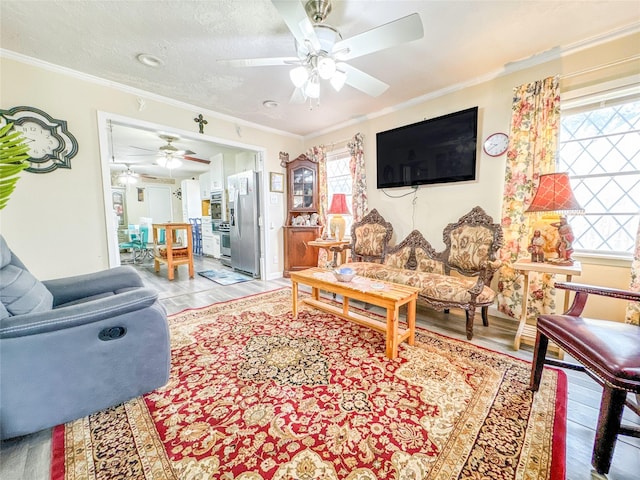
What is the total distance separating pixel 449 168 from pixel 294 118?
92.4 inches

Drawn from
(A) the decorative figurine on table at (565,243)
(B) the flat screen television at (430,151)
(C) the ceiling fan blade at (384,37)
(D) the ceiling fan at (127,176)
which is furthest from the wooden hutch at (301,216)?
(D) the ceiling fan at (127,176)

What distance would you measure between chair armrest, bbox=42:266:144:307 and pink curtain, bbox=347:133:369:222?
9.39 feet

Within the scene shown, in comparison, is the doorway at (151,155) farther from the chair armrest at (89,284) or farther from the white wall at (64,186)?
the chair armrest at (89,284)

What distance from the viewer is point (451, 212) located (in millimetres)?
3000

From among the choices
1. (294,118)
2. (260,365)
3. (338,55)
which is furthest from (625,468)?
(294,118)

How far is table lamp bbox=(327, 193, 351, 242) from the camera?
3688 mm

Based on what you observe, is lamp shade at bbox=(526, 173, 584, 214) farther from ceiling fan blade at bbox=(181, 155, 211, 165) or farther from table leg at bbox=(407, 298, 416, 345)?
ceiling fan blade at bbox=(181, 155, 211, 165)

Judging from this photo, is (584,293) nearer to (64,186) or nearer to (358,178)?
(358,178)

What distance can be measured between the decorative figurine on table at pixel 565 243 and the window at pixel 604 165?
10.9 inches

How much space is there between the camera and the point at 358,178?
3756mm

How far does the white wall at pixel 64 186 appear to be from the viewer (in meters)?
2.26

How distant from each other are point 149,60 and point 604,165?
4.30 metres

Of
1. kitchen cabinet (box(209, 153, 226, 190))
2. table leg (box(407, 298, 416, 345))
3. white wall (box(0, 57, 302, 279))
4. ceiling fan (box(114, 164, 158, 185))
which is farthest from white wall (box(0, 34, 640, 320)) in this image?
ceiling fan (box(114, 164, 158, 185))

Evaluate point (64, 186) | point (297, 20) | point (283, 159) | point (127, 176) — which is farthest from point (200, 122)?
point (127, 176)
